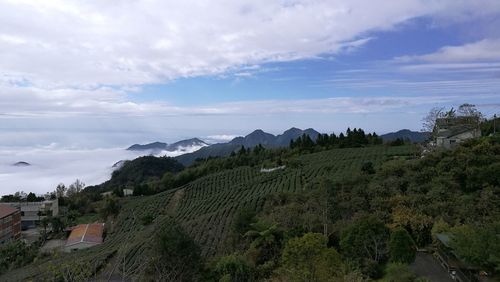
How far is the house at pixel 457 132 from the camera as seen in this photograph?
40438mm

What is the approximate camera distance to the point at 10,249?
37938 millimetres

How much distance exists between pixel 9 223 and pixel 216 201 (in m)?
25.3

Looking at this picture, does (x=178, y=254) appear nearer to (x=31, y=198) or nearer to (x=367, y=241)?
(x=367, y=241)

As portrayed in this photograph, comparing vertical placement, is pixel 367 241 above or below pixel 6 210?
above

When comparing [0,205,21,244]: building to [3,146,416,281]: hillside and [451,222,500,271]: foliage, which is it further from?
[451,222,500,271]: foliage

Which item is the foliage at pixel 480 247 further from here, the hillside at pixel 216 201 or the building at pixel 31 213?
the building at pixel 31 213

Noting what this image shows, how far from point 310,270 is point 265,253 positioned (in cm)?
960

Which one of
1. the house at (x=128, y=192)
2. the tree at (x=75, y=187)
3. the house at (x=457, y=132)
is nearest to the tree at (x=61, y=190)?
the tree at (x=75, y=187)

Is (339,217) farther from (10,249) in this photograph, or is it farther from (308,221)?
(10,249)

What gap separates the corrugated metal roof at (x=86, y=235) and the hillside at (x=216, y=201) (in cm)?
122

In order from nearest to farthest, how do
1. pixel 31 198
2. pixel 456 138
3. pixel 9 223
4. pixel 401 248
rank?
pixel 401 248 → pixel 456 138 → pixel 9 223 → pixel 31 198

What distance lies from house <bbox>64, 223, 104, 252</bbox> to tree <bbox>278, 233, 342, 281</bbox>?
3526 cm

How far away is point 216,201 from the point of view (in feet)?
151

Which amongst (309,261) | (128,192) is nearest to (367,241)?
(309,261)
